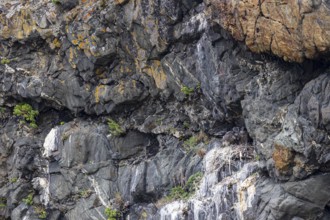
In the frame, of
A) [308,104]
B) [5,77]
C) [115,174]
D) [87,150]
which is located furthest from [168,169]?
[5,77]

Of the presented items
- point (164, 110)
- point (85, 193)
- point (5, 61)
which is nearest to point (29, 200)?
point (85, 193)

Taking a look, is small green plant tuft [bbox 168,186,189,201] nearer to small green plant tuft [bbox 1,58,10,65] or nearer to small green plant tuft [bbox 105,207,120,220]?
small green plant tuft [bbox 105,207,120,220]

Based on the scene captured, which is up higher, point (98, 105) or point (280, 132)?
point (98, 105)

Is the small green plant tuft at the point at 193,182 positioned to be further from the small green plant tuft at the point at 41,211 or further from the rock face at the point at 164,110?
the small green plant tuft at the point at 41,211

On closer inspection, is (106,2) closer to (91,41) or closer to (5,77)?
(91,41)

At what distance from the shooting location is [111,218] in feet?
55.5

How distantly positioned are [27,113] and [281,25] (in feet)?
37.7

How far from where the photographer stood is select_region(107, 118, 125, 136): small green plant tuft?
18266 mm

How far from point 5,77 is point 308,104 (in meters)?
12.4

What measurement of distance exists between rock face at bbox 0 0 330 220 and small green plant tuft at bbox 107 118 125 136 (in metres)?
0.05

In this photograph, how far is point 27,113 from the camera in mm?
20312

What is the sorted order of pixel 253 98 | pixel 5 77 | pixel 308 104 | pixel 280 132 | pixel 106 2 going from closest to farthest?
pixel 308 104
pixel 280 132
pixel 253 98
pixel 106 2
pixel 5 77

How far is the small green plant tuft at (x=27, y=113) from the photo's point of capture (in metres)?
20.2

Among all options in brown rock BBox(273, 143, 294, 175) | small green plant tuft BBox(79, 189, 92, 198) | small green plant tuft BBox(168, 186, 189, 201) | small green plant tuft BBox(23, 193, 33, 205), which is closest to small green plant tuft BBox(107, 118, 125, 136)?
small green plant tuft BBox(79, 189, 92, 198)
